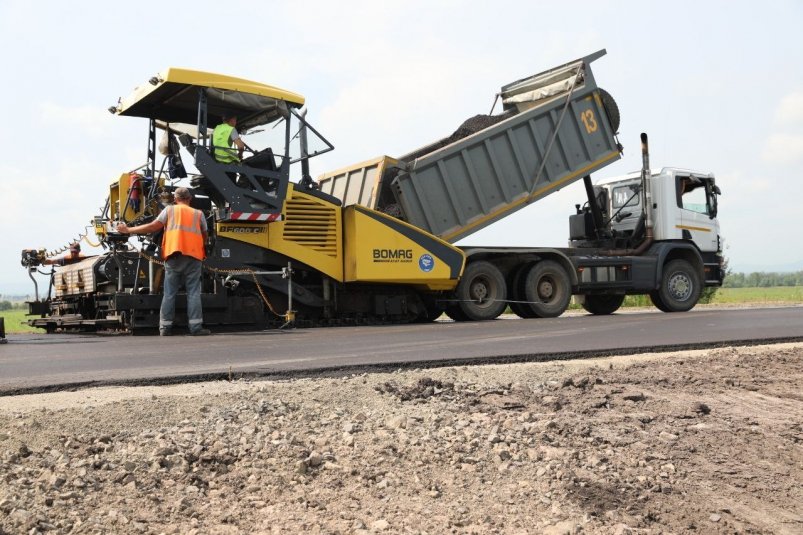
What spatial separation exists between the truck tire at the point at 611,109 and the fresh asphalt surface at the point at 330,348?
12.4 ft

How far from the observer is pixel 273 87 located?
9.47m

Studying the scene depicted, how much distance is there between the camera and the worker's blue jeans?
854 cm

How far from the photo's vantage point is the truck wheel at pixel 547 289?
11930 millimetres

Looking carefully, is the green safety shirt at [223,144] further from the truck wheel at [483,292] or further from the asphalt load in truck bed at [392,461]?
the asphalt load in truck bed at [392,461]

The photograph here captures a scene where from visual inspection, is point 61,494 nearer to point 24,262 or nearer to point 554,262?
point 24,262

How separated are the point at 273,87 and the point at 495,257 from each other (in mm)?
4203

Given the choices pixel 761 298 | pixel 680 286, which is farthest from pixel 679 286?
pixel 761 298

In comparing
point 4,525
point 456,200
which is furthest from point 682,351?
point 4,525

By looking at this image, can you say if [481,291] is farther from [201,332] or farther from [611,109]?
[201,332]

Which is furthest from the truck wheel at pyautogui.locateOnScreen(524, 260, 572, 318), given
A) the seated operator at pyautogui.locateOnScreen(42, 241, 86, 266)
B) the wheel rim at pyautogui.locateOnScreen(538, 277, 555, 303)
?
the seated operator at pyautogui.locateOnScreen(42, 241, 86, 266)

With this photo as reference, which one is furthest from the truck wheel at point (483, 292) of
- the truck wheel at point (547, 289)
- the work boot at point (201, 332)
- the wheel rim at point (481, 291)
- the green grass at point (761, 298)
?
the green grass at point (761, 298)

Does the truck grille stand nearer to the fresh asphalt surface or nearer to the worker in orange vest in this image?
the fresh asphalt surface

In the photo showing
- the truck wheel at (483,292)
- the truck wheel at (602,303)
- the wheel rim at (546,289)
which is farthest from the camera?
the truck wheel at (602,303)

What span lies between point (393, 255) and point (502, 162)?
7.87ft
